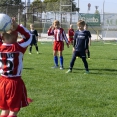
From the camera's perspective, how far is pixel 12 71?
531cm

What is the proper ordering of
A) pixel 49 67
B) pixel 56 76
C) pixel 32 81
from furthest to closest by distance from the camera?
1. pixel 49 67
2. pixel 56 76
3. pixel 32 81

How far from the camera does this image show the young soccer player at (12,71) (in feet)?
17.1

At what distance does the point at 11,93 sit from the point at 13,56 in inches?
21.3

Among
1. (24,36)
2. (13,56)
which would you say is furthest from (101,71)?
(13,56)

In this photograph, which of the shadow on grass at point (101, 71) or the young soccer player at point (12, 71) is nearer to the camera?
the young soccer player at point (12, 71)

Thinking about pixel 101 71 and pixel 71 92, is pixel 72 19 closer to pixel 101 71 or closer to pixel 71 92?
pixel 101 71

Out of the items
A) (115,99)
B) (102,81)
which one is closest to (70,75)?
(102,81)

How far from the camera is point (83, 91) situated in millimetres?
8891

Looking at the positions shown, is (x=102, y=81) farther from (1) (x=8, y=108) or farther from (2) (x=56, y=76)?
(1) (x=8, y=108)

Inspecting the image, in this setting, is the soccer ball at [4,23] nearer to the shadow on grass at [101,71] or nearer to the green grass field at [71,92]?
the green grass field at [71,92]

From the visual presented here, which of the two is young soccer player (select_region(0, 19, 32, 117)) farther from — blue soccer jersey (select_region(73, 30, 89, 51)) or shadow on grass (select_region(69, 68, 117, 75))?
shadow on grass (select_region(69, 68, 117, 75))

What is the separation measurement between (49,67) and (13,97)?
8485 millimetres

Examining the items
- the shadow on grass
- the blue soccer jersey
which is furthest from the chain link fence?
the blue soccer jersey

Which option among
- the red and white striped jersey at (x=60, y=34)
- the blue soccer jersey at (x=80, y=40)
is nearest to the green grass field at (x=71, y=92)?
the blue soccer jersey at (x=80, y=40)
